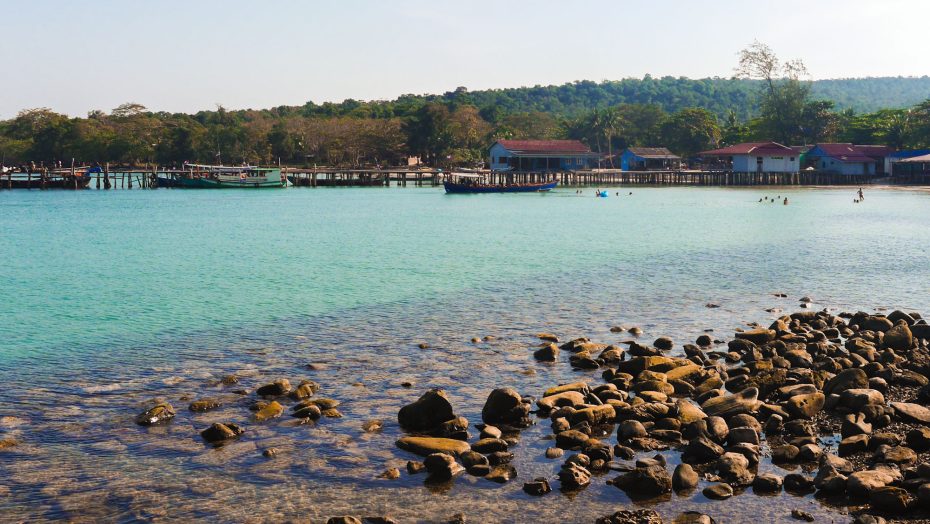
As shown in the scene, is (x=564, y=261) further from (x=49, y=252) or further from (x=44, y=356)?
(x=49, y=252)

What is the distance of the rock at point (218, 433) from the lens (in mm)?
11883

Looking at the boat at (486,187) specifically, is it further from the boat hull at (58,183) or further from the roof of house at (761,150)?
the boat hull at (58,183)

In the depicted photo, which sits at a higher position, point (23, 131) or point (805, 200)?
point (23, 131)

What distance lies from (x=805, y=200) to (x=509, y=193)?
31664 millimetres

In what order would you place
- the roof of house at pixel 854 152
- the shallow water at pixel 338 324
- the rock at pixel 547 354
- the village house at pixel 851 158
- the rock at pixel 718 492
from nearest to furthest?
the rock at pixel 718 492 → the shallow water at pixel 338 324 → the rock at pixel 547 354 → the roof of house at pixel 854 152 → the village house at pixel 851 158

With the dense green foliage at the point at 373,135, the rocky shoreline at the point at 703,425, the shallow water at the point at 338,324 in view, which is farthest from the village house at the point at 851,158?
the rocky shoreline at the point at 703,425

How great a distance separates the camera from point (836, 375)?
13.5m

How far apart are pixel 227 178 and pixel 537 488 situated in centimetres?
9870

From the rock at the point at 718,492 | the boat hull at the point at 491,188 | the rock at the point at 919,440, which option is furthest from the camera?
the boat hull at the point at 491,188

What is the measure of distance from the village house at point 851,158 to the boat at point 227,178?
66.4 m

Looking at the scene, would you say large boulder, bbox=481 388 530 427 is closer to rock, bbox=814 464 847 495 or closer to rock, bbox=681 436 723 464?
rock, bbox=681 436 723 464

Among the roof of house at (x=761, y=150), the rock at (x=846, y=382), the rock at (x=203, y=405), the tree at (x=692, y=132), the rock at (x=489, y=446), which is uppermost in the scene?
the tree at (x=692, y=132)

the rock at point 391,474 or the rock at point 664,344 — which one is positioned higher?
the rock at point 664,344

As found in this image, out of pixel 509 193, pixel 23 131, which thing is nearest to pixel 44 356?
pixel 509 193
